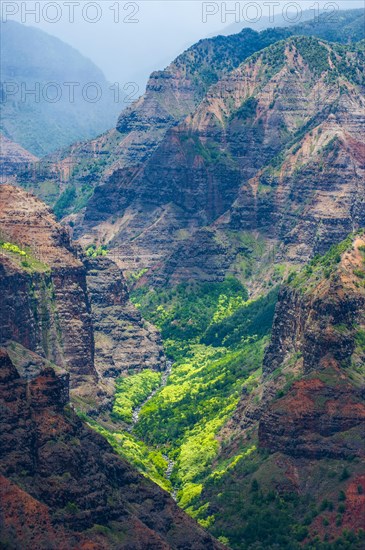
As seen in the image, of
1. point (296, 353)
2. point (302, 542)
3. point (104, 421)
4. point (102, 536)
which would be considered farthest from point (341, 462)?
point (104, 421)

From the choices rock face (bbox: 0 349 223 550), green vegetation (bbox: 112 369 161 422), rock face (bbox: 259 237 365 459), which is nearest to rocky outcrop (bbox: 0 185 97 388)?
green vegetation (bbox: 112 369 161 422)

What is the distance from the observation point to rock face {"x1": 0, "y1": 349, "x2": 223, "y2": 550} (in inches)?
4006

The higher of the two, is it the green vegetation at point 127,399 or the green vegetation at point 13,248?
the green vegetation at point 13,248

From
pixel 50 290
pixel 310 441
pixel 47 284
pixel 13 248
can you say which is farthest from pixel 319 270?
pixel 310 441

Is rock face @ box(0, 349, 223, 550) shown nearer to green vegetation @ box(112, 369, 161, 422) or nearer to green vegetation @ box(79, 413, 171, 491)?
green vegetation @ box(79, 413, 171, 491)

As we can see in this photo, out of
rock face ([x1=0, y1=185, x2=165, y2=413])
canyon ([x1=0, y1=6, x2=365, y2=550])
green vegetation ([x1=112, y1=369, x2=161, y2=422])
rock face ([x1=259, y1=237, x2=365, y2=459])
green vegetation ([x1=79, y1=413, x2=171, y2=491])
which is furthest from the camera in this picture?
green vegetation ([x1=112, y1=369, x2=161, y2=422])

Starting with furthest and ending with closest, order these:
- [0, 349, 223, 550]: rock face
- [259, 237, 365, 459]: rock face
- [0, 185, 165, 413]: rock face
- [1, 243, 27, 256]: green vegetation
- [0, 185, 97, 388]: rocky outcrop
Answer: [1, 243, 27, 256]: green vegetation → [0, 185, 165, 413]: rock face → [0, 185, 97, 388]: rocky outcrop → [259, 237, 365, 459]: rock face → [0, 349, 223, 550]: rock face

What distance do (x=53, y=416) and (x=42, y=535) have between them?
1119 cm

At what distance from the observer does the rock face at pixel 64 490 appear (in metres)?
102

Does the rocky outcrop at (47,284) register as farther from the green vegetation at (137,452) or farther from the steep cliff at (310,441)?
the steep cliff at (310,441)

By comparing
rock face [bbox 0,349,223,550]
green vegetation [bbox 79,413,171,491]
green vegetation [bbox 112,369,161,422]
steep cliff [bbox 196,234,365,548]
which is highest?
rock face [bbox 0,349,223,550]

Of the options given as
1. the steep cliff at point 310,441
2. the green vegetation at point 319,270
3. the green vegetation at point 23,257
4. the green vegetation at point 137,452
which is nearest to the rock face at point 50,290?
the green vegetation at point 23,257

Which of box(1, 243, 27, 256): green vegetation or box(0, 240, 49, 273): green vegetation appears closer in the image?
box(0, 240, 49, 273): green vegetation

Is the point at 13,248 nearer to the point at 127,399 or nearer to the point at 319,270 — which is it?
the point at 127,399
